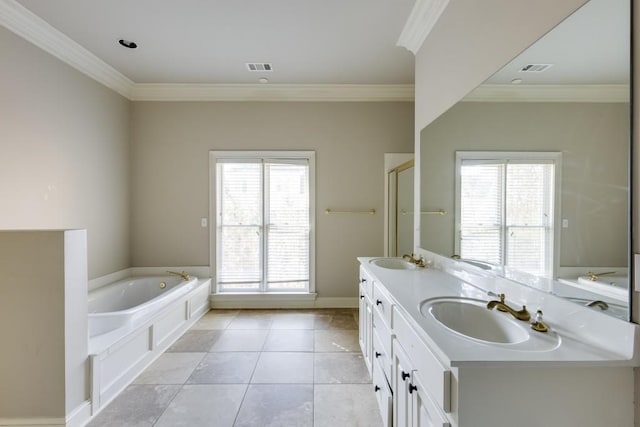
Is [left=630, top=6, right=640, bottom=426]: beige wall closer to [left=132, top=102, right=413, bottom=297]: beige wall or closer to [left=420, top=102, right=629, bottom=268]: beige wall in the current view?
[left=420, top=102, right=629, bottom=268]: beige wall

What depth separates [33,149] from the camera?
2.42 m

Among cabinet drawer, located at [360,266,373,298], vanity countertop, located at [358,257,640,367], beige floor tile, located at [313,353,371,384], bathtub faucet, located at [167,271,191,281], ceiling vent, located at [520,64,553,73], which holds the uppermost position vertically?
ceiling vent, located at [520,64,553,73]

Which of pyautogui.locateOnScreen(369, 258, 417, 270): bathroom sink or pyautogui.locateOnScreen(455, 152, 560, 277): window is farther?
pyautogui.locateOnScreen(369, 258, 417, 270): bathroom sink

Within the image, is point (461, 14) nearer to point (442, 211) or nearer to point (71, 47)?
point (442, 211)

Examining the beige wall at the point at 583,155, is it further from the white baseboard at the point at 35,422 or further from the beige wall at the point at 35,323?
the white baseboard at the point at 35,422

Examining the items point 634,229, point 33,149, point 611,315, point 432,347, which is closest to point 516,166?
point 634,229

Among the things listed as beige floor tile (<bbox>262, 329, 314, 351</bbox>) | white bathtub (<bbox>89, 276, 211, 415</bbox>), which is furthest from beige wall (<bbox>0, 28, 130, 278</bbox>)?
beige floor tile (<bbox>262, 329, 314, 351</bbox>)

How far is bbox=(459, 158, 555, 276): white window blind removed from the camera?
1211mm

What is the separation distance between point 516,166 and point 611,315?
709mm

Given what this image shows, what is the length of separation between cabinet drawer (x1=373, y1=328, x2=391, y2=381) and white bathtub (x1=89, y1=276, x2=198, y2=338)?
6.26 feet

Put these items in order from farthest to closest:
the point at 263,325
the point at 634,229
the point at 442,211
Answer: the point at 263,325 → the point at 442,211 → the point at 634,229

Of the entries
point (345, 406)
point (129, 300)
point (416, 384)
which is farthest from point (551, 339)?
point (129, 300)

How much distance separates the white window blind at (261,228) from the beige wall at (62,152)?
3.91ft

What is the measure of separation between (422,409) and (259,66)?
3.29m
